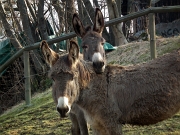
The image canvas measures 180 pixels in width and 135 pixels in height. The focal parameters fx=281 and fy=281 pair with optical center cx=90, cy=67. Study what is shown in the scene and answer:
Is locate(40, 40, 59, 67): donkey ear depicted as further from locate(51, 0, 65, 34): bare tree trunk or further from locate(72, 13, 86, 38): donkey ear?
locate(51, 0, 65, 34): bare tree trunk

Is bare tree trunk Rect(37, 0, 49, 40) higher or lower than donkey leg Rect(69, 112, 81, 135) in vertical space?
higher

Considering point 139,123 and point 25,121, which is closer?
point 139,123

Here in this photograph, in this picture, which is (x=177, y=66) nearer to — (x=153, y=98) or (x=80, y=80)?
(x=153, y=98)

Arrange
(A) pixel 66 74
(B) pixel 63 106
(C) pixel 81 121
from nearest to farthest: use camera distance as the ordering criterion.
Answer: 1. (B) pixel 63 106
2. (A) pixel 66 74
3. (C) pixel 81 121

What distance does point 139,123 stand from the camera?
404cm

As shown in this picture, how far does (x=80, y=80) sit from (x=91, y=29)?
6.72 feet

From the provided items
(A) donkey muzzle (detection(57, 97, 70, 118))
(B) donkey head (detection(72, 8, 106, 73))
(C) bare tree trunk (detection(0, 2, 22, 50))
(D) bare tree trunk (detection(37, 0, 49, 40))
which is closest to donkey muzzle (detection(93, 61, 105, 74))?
(B) donkey head (detection(72, 8, 106, 73))

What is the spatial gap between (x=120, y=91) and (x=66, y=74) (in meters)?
0.89

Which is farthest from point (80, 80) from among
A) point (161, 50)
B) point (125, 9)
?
point (125, 9)

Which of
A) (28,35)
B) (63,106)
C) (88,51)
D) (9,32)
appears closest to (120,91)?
(63,106)

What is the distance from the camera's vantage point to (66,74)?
3.70 m

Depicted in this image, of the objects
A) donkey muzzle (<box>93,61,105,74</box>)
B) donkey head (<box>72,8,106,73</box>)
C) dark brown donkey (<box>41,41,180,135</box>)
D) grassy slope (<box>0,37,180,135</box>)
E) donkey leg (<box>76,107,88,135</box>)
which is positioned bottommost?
grassy slope (<box>0,37,180,135</box>)

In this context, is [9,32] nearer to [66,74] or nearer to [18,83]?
[18,83]

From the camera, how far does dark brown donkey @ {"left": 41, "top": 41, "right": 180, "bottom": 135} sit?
150 inches
